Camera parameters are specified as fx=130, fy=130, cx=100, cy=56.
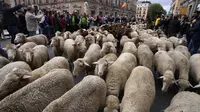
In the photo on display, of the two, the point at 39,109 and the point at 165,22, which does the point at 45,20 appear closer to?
the point at 39,109

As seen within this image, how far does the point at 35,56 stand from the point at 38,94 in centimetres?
207

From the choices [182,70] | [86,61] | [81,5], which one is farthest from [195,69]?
[81,5]

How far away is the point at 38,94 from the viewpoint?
6.81ft

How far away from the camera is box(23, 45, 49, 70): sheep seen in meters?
3.57

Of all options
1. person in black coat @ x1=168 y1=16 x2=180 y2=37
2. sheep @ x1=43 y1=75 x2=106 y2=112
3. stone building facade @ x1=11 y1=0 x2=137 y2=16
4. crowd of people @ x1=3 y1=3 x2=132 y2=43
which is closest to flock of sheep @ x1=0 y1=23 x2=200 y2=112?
sheep @ x1=43 y1=75 x2=106 y2=112

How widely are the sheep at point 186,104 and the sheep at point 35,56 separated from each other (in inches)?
134

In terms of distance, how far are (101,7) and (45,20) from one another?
38752 millimetres

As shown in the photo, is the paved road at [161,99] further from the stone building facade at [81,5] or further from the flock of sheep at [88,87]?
the stone building facade at [81,5]

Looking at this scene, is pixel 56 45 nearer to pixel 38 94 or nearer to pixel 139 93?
pixel 38 94

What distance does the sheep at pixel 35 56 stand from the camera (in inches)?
140

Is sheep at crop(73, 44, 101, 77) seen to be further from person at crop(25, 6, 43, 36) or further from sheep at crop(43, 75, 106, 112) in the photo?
person at crop(25, 6, 43, 36)

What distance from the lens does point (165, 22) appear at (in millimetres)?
11047

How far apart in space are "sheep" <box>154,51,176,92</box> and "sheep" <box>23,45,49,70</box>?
3.36 metres

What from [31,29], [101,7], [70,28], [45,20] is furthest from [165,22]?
[101,7]
